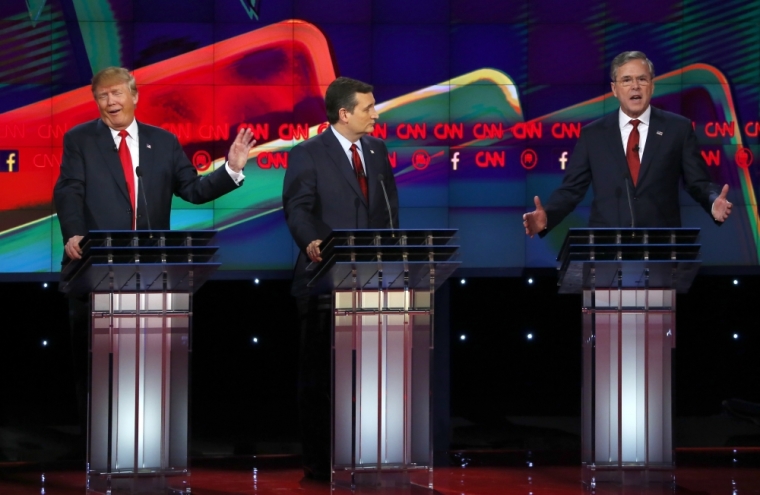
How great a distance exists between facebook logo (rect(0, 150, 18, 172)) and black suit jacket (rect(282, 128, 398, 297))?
5.21 metres

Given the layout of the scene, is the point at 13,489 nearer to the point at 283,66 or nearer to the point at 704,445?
the point at 704,445

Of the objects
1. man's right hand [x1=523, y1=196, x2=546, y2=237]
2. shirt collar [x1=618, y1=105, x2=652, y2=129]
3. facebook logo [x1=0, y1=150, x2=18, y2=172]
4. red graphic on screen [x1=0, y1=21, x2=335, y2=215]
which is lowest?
man's right hand [x1=523, y1=196, x2=546, y2=237]

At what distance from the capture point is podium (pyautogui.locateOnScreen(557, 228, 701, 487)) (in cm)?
479

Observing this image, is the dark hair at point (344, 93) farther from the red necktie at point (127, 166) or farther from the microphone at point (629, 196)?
the microphone at point (629, 196)

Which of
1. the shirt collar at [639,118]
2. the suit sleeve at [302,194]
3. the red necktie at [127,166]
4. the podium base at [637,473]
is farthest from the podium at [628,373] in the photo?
the red necktie at [127,166]

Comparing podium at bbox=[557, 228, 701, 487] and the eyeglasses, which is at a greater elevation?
the eyeglasses

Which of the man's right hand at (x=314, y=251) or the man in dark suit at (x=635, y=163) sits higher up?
the man in dark suit at (x=635, y=163)

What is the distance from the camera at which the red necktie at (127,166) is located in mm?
5020

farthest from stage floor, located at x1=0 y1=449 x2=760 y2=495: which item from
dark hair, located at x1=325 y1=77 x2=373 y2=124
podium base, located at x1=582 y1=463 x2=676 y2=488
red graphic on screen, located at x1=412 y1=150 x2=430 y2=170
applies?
red graphic on screen, located at x1=412 y1=150 x2=430 y2=170

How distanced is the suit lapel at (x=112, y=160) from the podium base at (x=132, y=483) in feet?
3.59

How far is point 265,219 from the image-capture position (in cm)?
1022

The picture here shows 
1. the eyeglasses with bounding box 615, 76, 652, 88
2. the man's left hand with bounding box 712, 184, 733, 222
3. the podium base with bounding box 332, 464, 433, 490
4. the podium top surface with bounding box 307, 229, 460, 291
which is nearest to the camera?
the podium top surface with bounding box 307, 229, 460, 291

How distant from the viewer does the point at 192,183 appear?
5156 millimetres

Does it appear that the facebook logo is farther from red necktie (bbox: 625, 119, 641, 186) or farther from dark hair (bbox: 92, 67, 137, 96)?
red necktie (bbox: 625, 119, 641, 186)
